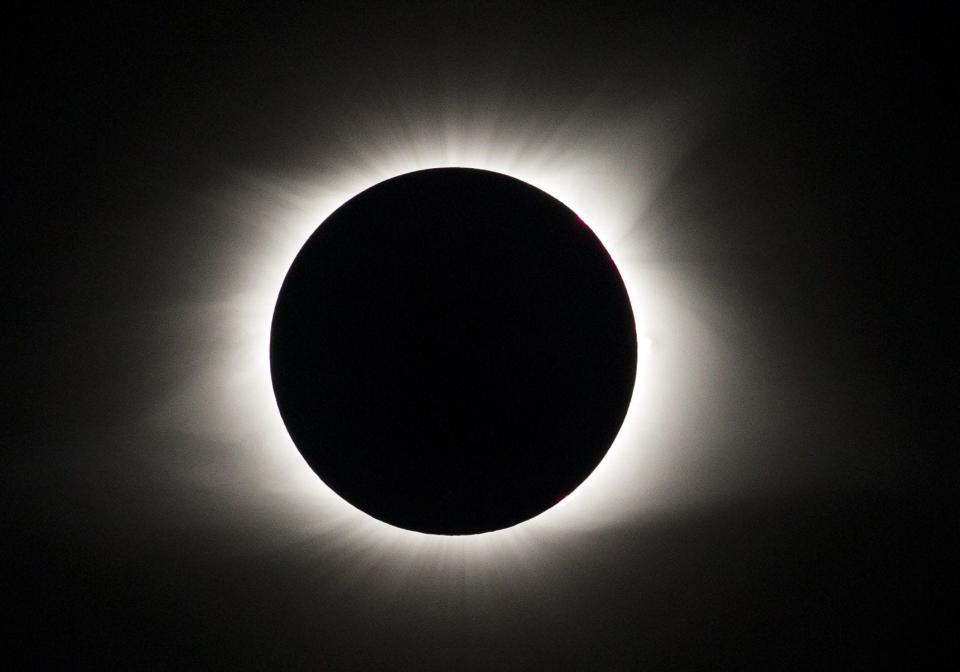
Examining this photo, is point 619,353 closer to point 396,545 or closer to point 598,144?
point 598,144

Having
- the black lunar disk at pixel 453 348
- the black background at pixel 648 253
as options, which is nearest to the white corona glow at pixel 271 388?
the black background at pixel 648 253

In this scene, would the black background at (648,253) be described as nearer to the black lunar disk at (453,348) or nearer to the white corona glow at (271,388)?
the white corona glow at (271,388)

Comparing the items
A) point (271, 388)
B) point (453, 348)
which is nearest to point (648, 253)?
point (453, 348)

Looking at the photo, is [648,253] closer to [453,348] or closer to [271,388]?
[453,348]

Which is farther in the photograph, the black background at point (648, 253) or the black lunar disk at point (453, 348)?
the black background at point (648, 253)

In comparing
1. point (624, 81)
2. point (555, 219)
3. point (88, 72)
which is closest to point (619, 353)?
point (555, 219)
